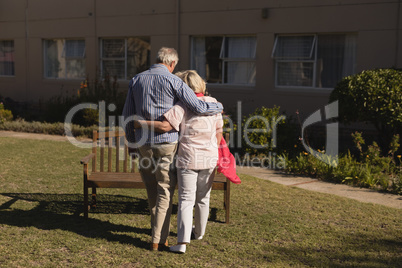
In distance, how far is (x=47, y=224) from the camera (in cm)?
554

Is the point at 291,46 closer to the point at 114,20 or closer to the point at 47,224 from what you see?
the point at 114,20

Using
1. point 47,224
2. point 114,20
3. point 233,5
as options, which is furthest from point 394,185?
point 114,20

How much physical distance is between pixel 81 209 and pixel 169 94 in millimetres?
2354

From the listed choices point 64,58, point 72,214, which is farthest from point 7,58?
point 72,214

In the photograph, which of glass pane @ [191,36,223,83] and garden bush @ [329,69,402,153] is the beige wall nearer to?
glass pane @ [191,36,223,83]

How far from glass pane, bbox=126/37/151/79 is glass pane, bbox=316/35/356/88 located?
5.25 metres

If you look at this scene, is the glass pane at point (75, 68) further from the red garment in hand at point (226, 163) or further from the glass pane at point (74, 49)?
the red garment in hand at point (226, 163)

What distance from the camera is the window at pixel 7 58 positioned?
58.7ft

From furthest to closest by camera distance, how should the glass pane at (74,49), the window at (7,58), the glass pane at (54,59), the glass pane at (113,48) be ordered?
1. the window at (7,58)
2. the glass pane at (54,59)
3. the glass pane at (74,49)
4. the glass pane at (113,48)

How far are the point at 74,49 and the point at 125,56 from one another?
7.16ft

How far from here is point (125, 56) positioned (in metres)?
15.2

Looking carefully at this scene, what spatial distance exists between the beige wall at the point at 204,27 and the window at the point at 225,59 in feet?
0.90

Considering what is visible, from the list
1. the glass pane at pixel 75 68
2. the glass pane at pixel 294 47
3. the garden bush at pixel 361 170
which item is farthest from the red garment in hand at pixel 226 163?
the glass pane at pixel 75 68

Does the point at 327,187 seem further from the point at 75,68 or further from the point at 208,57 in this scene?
the point at 75,68
